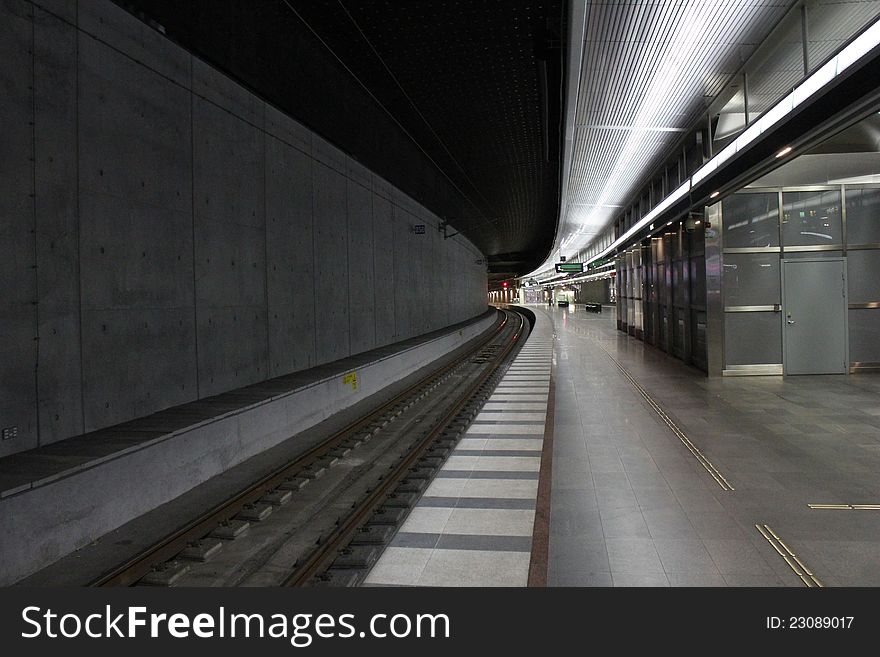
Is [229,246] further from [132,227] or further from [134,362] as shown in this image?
[134,362]

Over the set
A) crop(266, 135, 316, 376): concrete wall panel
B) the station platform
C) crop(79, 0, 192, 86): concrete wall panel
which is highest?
crop(79, 0, 192, 86): concrete wall panel

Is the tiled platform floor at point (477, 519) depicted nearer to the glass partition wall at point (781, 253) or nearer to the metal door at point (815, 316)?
the glass partition wall at point (781, 253)

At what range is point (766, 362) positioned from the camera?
12.1 metres

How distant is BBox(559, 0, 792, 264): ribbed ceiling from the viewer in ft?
23.1

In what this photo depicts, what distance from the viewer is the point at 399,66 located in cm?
929

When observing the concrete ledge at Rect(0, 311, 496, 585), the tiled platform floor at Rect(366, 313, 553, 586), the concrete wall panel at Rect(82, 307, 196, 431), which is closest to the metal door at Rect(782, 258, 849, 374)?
the tiled platform floor at Rect(366, 313, 553, 586)

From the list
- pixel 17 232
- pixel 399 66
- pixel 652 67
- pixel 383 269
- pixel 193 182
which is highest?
pixel 399 66

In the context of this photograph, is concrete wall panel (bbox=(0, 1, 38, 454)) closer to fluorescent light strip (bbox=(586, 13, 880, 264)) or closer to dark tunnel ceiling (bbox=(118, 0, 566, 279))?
dark tunnel ceiling (bbox=(118, 0, 566, 279))

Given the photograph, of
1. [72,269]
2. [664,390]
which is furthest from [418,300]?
[72,269]

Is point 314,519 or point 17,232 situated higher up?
point 17,232

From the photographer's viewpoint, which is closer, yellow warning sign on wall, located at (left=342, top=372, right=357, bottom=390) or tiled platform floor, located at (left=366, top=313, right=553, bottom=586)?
tiled platform floor, located at (left=366, top=313, right=553, bottom=586)

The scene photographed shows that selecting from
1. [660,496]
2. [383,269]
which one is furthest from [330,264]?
[660,496]

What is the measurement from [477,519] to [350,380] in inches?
238

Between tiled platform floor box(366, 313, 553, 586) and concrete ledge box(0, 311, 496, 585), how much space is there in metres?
2.29
